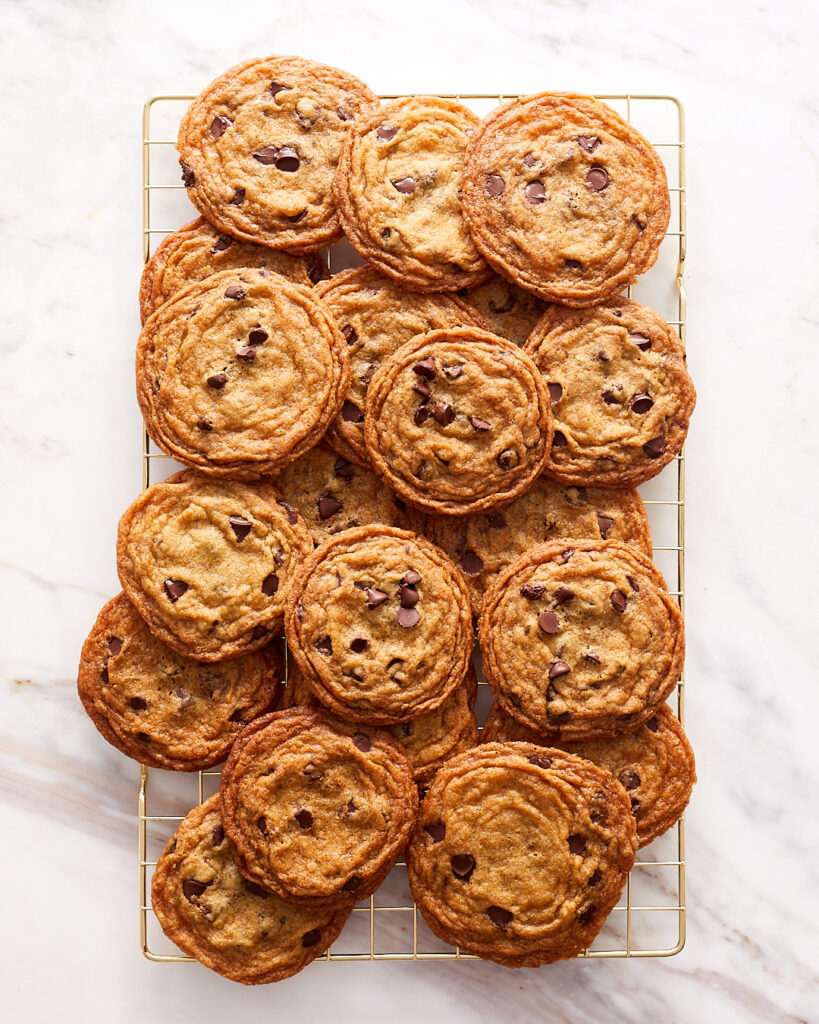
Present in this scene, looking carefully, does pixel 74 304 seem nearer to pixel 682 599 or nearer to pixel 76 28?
pixel 76 28

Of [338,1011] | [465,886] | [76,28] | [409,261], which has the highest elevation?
[76,28]

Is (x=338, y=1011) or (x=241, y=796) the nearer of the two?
(x=241, y=796)

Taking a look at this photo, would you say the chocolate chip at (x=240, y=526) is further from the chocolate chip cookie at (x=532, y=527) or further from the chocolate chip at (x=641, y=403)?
the chocolate chip at (x=641, y=403)

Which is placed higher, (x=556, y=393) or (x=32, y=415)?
(x=556, y=393)

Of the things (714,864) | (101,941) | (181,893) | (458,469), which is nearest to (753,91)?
(458,469)

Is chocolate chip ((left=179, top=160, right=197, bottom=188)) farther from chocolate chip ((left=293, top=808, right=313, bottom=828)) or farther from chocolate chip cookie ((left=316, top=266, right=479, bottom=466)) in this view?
chocolate chip ((left=293, top=808, right=313, bottom=828))

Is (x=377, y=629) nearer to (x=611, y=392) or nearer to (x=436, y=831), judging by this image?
(x=436, y=831)
